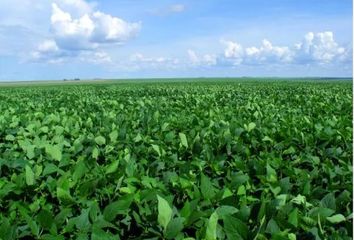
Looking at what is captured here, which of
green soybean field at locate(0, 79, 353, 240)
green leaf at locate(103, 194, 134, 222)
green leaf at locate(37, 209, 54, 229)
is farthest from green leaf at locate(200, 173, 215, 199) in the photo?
green leaf at locate(37, 209, 54, 229)

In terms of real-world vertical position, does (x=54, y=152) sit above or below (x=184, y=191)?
above

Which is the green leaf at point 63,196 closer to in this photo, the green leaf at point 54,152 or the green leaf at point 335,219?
the green leaf at point 54,152

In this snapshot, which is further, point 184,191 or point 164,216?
point 184,191

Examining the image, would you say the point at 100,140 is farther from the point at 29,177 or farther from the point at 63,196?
the point at 63,196

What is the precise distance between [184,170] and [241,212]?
1140 mm

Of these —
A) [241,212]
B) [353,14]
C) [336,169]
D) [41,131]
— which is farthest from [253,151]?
[353,14]

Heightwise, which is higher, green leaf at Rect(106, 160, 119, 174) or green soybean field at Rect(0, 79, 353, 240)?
green leaf at Rect(106, 160, 119, 174)

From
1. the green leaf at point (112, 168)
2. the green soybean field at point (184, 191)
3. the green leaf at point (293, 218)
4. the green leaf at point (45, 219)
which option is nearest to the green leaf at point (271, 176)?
the green soybean field at point (184, 191)

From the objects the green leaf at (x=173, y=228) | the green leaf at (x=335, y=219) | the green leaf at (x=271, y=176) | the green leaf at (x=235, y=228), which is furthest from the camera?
the green leaf at (x=271, y=176)

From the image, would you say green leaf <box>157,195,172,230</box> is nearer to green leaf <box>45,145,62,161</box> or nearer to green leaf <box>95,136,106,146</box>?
green leaf <box>45,145,62,161</box>

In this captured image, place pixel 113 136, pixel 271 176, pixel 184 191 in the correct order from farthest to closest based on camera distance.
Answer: pixel 113 136, pixel 271 176, pixel 184 191

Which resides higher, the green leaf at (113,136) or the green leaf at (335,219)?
the green leaf at (113,136)

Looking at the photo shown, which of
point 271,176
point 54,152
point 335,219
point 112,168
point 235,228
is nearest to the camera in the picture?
point 235,228

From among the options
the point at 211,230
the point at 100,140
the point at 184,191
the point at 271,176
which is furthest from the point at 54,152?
the point at 211,230
